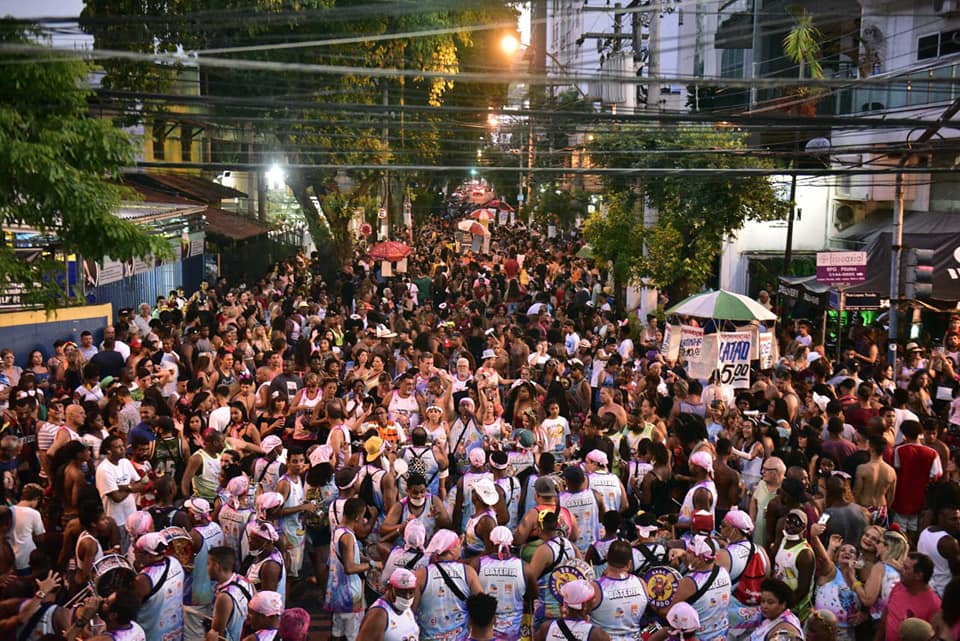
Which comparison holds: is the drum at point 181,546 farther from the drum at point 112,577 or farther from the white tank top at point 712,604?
the white tank top at point 712,604

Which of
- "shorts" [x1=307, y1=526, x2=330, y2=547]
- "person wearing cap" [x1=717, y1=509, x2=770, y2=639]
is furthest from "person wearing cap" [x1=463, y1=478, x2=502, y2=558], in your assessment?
"person wearing cap" [x1=717, y1=509, x2=770, y2=639]

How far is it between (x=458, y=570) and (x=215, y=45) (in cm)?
1946

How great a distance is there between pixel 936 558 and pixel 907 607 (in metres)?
1.22

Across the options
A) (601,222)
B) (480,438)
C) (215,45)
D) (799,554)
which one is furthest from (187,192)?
(799,554)

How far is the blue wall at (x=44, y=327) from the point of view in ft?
50.9

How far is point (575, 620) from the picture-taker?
5.76 m

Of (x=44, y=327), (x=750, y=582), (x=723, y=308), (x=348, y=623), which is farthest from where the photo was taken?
(x=44, y=327)

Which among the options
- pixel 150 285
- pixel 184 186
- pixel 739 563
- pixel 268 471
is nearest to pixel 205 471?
pixel 268 471

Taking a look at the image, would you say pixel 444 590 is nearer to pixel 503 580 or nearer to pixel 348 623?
pixel 503 580

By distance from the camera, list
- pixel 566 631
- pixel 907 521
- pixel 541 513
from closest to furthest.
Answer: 1. pixel 566 631
2. pixel 541 513
3. pixel 907 521

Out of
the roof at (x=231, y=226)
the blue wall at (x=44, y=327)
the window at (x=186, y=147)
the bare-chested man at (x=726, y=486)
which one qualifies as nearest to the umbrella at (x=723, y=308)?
the bare-chested man at (x=726, y=486)

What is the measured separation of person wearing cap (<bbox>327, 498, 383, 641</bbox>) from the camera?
707cm

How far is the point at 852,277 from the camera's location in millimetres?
15711

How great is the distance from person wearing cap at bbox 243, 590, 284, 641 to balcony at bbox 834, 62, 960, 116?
18.0 m
